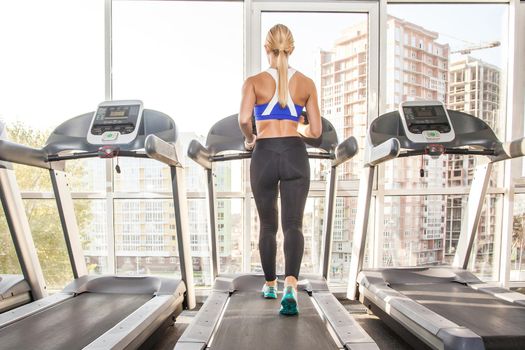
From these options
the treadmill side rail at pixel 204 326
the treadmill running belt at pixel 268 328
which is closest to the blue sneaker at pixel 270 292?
the treadmill running belt at pixel 268 328

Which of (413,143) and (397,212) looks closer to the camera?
(413,143)

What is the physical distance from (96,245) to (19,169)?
0.99 metres

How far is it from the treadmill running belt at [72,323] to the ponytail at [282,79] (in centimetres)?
155

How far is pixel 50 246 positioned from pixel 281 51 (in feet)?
9.71

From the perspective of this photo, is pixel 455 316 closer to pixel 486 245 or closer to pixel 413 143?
pixel 413 143

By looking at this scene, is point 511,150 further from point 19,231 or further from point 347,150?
point 19,231

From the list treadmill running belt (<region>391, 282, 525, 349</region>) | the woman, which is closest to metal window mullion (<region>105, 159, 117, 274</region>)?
the woman

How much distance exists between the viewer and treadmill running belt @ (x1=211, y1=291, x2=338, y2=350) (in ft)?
6.25

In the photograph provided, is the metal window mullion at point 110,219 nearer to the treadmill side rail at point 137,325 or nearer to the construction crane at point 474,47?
the treadmill side rail at point 137,325

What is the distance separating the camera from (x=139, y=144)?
110 inches

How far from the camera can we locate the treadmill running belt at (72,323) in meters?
1.96

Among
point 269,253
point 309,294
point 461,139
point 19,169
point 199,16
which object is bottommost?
point 309,294

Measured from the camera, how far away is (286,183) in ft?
7.18

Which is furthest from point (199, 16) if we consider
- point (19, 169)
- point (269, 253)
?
point (269, 253)
